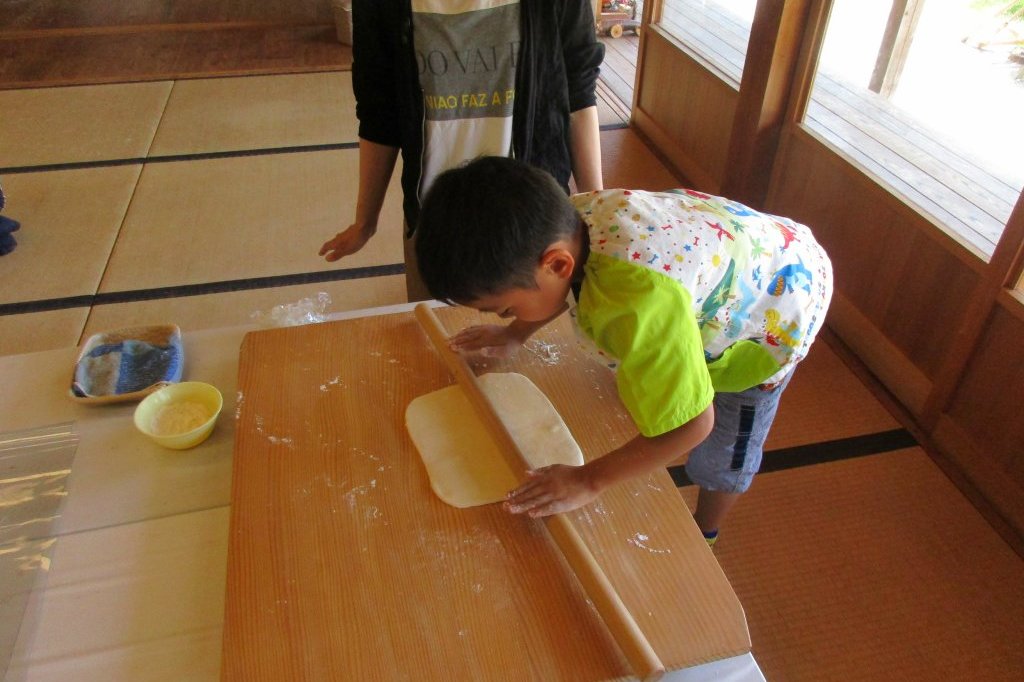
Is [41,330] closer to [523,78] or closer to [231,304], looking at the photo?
[231,304]

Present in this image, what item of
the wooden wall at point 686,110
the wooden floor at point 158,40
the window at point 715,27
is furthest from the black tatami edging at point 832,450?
the wooden floor at point 158,40

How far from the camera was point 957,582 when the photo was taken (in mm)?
1400

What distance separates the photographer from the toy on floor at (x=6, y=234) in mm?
2256

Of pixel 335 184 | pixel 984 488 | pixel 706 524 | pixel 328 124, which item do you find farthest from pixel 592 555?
pixel 328 124

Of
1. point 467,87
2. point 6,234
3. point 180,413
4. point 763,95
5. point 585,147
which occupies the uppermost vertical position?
point 467,87

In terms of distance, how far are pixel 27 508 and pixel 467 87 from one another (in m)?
0.93

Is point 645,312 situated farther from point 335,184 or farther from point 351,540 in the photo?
point 335,184

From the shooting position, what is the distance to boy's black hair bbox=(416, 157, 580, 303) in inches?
28.2

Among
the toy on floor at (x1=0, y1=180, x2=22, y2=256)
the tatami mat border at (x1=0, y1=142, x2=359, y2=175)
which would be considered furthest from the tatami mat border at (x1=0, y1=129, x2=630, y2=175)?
the toy on floor at (x1=0, y1=180, x2=22, y2=256)

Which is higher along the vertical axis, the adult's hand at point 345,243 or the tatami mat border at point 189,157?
the adult's hand at point 345,243

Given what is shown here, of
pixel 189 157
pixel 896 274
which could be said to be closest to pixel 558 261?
pixel 896 274

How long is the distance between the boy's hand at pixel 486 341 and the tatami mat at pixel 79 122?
246cm

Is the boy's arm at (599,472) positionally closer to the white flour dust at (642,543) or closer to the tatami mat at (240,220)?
the white flour dust at (642,543)

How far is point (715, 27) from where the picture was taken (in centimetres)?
280
